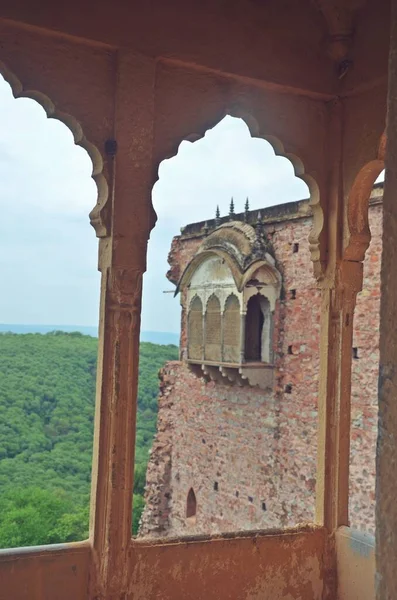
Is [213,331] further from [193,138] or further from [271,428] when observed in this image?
[193,138]

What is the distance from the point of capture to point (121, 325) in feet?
14.1

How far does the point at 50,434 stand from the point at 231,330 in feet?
47.0

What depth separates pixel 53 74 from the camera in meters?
4.11

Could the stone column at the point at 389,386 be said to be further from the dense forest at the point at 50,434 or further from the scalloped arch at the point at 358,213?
the dense forest at the point at 50,434

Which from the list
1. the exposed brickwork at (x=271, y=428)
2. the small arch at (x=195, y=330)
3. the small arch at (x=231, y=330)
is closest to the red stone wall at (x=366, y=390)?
the exposed brickwork at (x=271, y=428)

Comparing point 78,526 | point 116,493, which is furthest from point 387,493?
point 78,526

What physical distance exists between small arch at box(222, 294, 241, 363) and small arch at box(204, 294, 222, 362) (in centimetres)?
21

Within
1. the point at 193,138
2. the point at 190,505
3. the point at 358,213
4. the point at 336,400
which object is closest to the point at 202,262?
the point at 190,505

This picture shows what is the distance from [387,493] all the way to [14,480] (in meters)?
24.8

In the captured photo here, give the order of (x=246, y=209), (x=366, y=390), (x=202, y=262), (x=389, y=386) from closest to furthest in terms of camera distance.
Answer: (x=389, y=386)
(x=366, y=390)
(x=246, y=209)
(x=202, y=262)

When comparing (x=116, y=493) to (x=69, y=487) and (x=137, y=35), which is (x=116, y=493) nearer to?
(x=137, y=35)

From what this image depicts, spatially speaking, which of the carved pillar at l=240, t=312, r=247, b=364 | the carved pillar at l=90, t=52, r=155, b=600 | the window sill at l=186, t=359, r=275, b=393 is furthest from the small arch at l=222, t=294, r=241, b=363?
the carved pillar at l=90, t=52, r=155, b=600

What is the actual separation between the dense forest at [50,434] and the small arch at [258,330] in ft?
31.6

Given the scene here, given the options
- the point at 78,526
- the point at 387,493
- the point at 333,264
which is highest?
the point at 333,264
